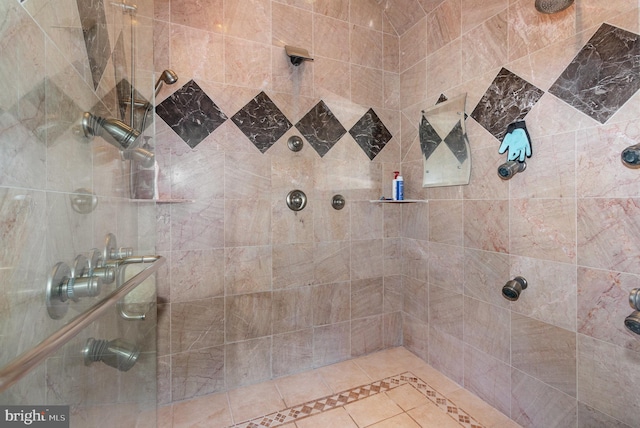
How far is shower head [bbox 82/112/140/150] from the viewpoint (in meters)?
0.71

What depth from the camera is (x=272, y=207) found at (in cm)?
171

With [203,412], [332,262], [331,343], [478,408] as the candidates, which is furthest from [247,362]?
[478,408]

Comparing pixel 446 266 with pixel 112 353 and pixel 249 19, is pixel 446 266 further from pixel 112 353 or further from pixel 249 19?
pixel 249 19

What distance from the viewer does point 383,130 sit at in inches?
79.5

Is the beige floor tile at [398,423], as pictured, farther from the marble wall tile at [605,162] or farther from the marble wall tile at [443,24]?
the marble wall tile at [443,24]

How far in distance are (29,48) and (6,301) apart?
1.54 feet

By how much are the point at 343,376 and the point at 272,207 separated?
1.20m

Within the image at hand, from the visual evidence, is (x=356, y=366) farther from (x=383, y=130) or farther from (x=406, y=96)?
(x=406, y=96)

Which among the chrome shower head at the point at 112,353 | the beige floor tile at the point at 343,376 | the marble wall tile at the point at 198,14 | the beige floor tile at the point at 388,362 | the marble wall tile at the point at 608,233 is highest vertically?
the marble wall tile at the point at 198,14

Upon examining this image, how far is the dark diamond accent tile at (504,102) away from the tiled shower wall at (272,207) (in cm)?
67

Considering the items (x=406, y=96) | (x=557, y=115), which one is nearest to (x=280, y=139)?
(x=406, y=96)

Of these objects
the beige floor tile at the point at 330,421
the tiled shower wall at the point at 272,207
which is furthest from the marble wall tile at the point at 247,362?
the beige floor tile at the point at 330,421

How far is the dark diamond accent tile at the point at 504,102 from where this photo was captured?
4.22ft

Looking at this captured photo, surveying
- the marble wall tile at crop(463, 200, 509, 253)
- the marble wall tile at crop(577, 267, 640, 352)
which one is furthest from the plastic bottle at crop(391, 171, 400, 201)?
the marble wall tile at crop(577, 267, 640, 352)
